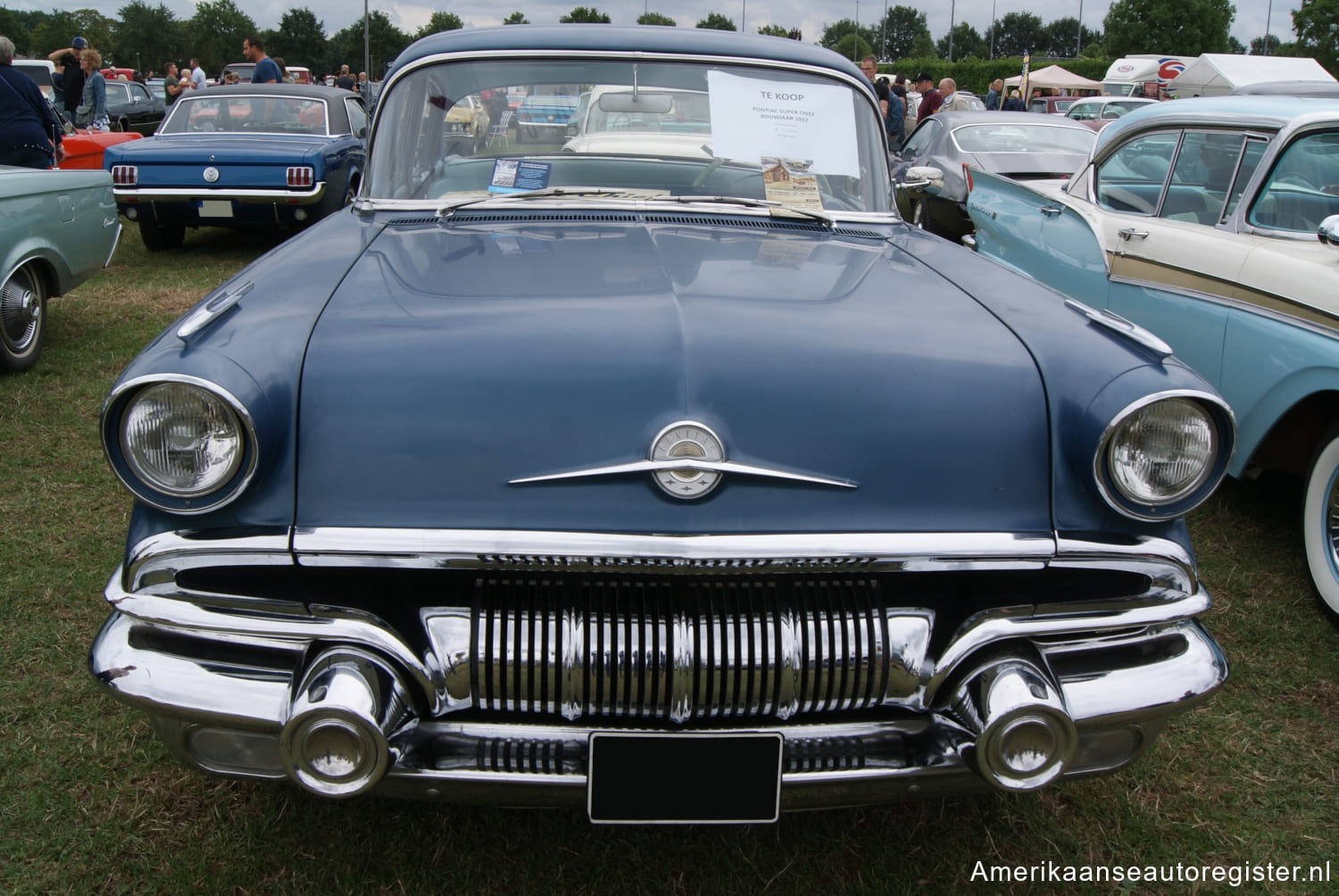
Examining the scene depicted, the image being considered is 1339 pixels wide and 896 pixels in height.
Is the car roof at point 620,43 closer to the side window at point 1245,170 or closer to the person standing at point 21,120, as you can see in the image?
the side window at point 1245,170

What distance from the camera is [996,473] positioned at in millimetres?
1762

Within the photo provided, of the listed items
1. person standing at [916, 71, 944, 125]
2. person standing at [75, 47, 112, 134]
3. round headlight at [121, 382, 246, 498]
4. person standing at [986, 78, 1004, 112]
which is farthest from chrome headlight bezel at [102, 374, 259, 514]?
person standing at [986, 78, 1004, 112]

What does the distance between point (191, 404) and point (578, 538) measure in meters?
0.66

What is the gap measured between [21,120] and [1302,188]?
22.9 feet

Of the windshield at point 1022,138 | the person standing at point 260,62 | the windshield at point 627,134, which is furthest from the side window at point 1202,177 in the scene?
the person standing at point 260,62

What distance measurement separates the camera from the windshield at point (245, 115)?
8312mm

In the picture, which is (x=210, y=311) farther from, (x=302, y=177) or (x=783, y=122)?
(x=302, y=177)

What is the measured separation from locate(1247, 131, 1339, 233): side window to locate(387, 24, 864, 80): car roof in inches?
68.9

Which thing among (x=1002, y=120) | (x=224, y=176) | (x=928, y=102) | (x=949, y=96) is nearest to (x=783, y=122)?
(x=224, y=176)

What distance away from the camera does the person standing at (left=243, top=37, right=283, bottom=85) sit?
10.4 meters

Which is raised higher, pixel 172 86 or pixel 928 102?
A: pixel 172 86

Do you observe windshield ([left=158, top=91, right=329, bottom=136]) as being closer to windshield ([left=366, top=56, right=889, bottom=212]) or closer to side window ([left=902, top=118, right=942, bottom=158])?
side window ([left=902, top=118, right=942, bottom=158])

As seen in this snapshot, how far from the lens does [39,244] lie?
16.0ft

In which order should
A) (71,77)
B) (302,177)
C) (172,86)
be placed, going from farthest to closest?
(172,86) < (71,77) < (302,177)
